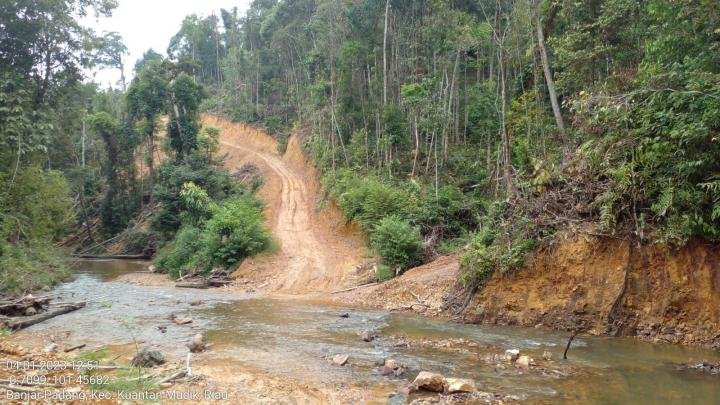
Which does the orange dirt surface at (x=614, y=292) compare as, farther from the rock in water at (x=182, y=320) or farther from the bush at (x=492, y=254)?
the rock in water at (x=182, y=320)

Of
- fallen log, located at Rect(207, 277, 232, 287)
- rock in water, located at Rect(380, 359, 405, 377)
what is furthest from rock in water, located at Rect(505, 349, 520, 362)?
fallen log, located at Rect(207, 277, 232, 287)

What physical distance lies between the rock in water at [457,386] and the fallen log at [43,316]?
11.1 meters

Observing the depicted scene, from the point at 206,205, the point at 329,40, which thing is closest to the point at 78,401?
the point at 206,205

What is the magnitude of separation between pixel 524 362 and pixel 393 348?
2717 mm

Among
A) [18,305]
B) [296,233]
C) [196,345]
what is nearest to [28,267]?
[18,305]

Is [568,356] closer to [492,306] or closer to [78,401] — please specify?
[492,306]

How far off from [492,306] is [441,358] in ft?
14.5

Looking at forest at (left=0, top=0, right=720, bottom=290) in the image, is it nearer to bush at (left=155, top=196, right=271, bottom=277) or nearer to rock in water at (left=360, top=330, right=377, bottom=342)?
bush at (left=155, top=196, right=271, bottom=277)

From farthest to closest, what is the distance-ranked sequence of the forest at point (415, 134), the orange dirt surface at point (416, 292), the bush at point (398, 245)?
the bush at point (398, 245) < the orange dirt surface at point (416, 292) < the forest at point (415, 134)

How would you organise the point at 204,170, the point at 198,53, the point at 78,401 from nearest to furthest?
the point at 78,401 → the point at 204,170 → the point at 198,53

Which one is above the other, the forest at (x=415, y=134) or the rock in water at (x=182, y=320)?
the forest at (x=415, y=134)

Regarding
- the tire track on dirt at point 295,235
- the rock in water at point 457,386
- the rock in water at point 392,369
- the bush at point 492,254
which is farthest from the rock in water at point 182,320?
the rock in water at point 457,386

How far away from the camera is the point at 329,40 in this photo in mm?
34656

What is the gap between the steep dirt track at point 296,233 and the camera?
2152cm
